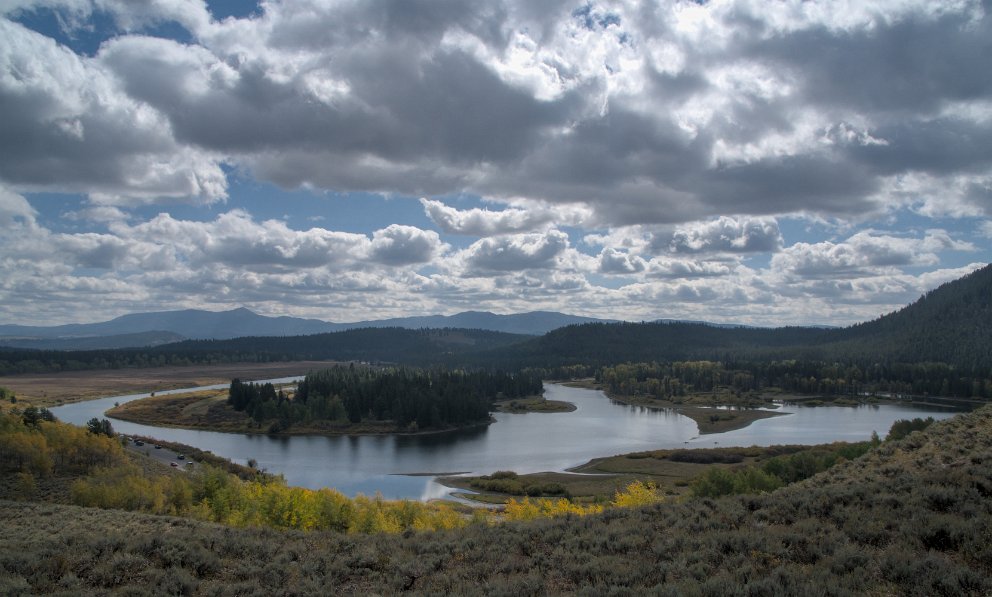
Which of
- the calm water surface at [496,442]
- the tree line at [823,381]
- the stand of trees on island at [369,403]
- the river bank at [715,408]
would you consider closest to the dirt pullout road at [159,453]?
the calm water surface at [496,442]

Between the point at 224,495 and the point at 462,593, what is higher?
the point at 462,593

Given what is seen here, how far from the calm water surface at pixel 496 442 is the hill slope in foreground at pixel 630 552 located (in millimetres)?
46793

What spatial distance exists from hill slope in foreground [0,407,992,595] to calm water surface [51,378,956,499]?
154 feet

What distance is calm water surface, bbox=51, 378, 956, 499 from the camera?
76188mm

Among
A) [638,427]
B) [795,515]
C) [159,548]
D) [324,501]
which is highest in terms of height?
[795,515]

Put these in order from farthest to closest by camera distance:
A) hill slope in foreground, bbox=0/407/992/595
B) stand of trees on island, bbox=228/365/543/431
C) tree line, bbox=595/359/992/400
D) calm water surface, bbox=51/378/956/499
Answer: tree line, bbox=595/359/992/400
stand of trees on island, bbox=228/365/543/431
calm water surface, bbox=51/378/956/499
hill slope in foreground, bbox=0/407/992/595

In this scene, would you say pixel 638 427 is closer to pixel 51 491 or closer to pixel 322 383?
pixel 322 383

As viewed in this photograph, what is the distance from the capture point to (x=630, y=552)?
14164 mm

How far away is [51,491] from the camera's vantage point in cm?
4519

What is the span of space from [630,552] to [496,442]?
8911cm

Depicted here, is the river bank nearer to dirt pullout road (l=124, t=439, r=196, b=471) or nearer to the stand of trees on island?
the stand of trees on island

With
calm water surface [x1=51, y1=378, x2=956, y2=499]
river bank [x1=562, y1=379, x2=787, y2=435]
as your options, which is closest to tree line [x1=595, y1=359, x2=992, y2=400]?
river bank [x1=562, y1=379, x2=787, y2=435]

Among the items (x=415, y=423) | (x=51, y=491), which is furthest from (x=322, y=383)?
(x=51, y=491)

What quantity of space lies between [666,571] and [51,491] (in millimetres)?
50277
